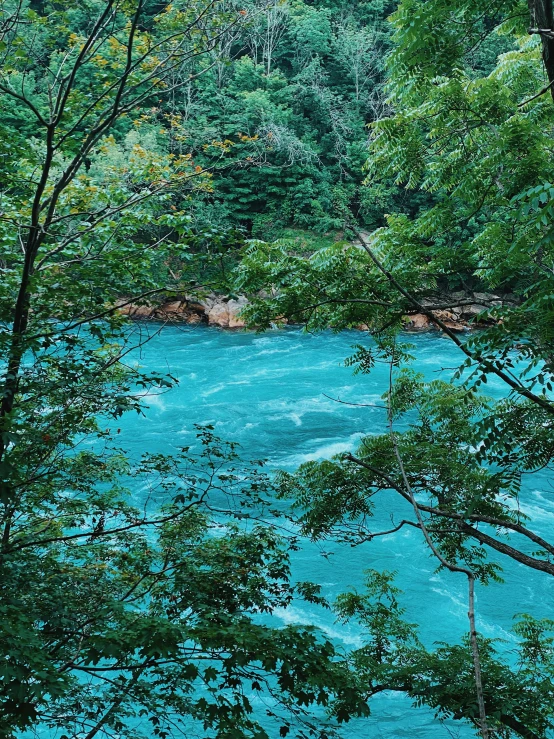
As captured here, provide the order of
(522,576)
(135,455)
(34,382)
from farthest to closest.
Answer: (135,455) → (522,576) → (34,382)

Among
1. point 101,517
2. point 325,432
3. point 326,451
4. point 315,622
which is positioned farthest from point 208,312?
point 101,517

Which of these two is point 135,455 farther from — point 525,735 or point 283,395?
point 525,735

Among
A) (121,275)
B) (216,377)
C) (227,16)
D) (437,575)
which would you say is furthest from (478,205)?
(216,377)

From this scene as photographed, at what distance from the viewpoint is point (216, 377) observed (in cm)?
1814

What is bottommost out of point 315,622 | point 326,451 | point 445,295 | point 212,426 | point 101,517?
point 315,622

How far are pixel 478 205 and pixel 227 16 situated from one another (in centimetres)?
312

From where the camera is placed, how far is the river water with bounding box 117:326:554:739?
8664mm

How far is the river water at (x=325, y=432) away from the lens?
28.4ft

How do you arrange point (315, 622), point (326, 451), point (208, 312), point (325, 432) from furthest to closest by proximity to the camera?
1. point (208, 312)
2. point (325, 432)
3. point (326, 451)
4. point (315, 622)

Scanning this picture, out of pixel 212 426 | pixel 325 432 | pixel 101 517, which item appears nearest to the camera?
pixel 101 517

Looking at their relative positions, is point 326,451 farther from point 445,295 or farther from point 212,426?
point 212,426

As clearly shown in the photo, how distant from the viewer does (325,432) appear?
572 inches

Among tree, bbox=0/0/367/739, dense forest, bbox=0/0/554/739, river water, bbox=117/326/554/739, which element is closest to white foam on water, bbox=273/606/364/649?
river water, bbox=117/326/554/739

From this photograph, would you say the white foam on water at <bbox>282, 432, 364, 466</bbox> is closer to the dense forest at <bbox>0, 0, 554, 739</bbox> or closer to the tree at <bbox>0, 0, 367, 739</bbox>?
the dense forest at <bbox>0, 0, 554, 739</bbox>
